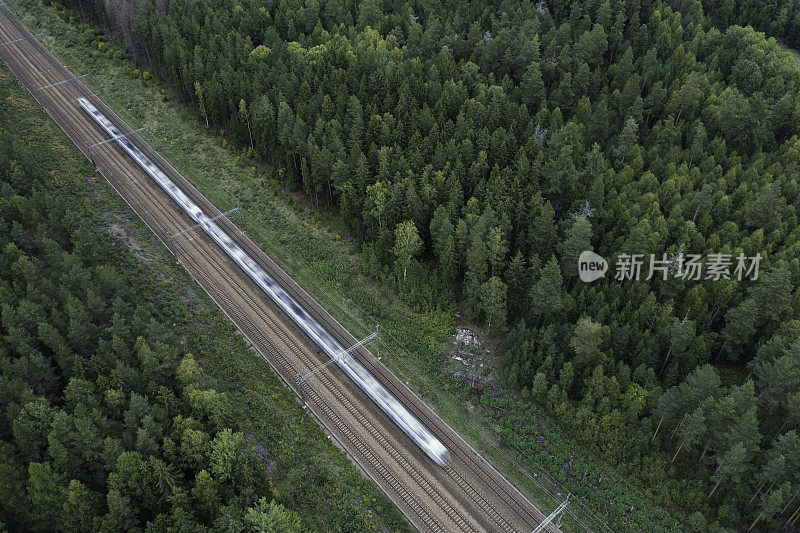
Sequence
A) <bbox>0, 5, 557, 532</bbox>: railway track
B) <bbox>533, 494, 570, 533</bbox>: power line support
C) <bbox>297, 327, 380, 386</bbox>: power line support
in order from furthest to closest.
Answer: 1. <bbox>297, 327, 380, 386</bbox>: power line support
2. <bbox>0, 5, 557, 532</bbox>: railway track
3. <bbox>533, 494, 570, 533</bbox>: power line support

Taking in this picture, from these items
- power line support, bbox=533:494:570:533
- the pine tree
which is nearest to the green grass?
power line support, bbox=533:494:570:533

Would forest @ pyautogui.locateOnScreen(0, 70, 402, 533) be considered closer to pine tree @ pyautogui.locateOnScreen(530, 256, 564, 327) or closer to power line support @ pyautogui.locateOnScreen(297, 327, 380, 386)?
power line support @ pyautogui.locateOnScreen(297, 327, 380, 386)

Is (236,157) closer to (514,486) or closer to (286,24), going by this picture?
(286,24)

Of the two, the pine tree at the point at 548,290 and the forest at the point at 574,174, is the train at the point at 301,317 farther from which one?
the pine tree at the point at 548,290

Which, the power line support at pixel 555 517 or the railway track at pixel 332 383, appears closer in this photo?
the power line support at pixel 555 517

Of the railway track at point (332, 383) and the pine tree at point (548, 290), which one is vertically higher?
the pine tree at point (548, 290)
